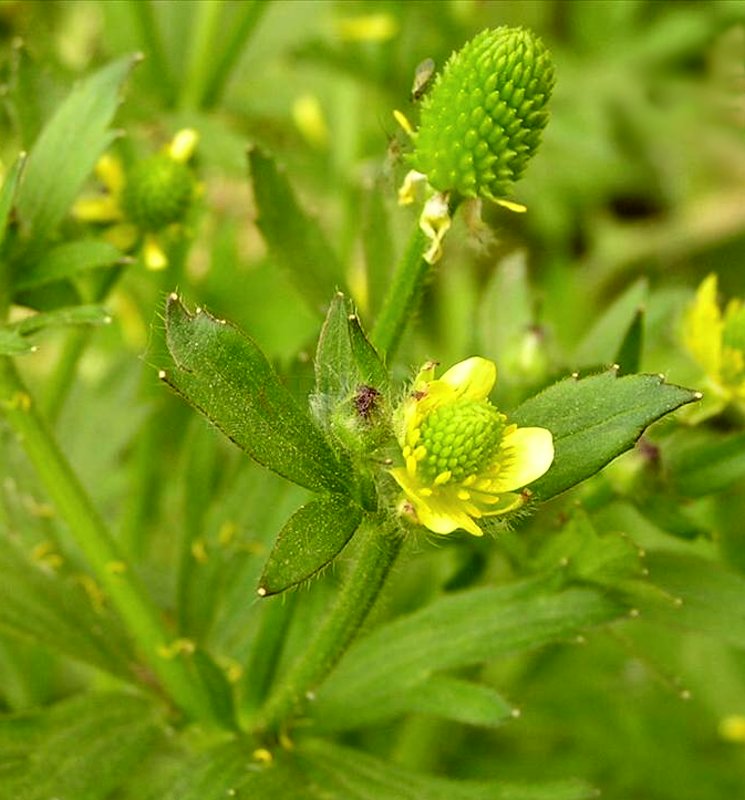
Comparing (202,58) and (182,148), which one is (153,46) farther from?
(182,148)

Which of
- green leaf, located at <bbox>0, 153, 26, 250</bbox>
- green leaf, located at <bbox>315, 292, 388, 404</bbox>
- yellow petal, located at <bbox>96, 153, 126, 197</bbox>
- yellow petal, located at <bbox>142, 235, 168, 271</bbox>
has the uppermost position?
green leaf, located at <bbox>0, 153, 26, 250</bbox>

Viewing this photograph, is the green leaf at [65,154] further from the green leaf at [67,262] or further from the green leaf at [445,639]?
the green leaf at [445,639]

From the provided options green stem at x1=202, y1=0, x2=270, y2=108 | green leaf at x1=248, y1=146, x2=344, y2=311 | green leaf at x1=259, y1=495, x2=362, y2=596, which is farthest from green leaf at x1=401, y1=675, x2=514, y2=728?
green stem at x1=202, y1=0, x2=270, y2=108

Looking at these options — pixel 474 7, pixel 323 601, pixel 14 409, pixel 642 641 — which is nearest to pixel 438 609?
pixel 323 601

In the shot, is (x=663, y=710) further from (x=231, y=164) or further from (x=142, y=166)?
(x=142, y=166)

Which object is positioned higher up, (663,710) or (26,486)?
(26,486)

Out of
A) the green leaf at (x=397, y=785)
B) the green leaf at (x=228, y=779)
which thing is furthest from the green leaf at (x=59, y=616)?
the green leaf at (x=397, y=785)

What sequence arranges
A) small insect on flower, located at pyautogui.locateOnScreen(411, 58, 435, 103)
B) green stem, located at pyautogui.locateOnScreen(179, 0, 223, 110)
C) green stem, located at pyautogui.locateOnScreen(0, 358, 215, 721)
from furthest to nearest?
green stem, located at pyautogui.locateOnScreen(179, 0, 223, 110) → green stem, located at pyautogui.locateOnScreen(0, 358, 215, 721) → small insect on flower, located at pyautogui.locateOnScreen(411, 58, 435, 103)

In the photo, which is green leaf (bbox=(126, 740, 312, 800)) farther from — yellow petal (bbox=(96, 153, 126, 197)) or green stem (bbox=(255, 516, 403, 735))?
yellow petal (bbox=(96, 153, 126, 197))
